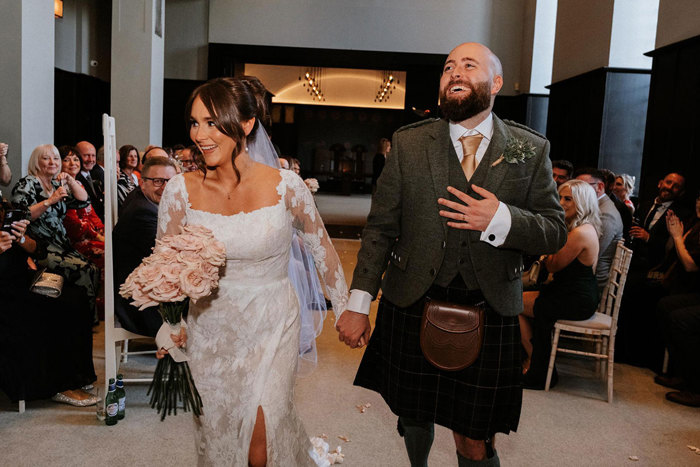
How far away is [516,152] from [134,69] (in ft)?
32.3

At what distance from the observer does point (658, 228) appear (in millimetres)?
5996

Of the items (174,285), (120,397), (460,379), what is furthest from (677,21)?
(174,285)

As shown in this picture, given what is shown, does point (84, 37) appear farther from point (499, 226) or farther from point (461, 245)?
point (499, 226)

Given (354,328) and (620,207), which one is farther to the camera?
(620,207)

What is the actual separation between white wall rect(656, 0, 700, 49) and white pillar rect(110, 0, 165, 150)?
772cm

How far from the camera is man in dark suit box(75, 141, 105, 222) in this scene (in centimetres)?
650

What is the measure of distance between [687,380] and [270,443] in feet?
11.3

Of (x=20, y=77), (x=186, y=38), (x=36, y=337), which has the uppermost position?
(x=186, y=38)

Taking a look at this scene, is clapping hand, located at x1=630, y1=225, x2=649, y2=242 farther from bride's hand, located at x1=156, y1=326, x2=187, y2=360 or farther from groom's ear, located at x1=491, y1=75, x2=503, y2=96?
bride's hand, located at x1=156, y1=326, x2=187, y2=360

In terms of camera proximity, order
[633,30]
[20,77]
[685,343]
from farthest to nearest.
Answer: [633,30]
[20,77]
[685,343]

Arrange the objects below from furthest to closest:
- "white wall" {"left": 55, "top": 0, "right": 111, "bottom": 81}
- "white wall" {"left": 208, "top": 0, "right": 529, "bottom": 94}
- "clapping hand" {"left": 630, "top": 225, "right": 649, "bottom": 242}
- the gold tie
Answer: "white wall" {"left": 208, "top": 0, "right": 529, "bottom": 94}, "white wall" {"left": 55, "top": 0, "right": 111, "bottom": 81}, "clapping hand" {"left": 630, "top": 225, "right": 649, "bottom": 242}, the gold tie

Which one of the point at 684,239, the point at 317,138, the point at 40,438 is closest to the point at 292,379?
the point at 40,438

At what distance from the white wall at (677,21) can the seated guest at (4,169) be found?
22.9ft

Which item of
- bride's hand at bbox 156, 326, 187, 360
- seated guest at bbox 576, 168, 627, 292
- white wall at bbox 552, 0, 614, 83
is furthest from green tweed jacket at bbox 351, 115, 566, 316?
white wall at bbox 552, 0, 614, 83
